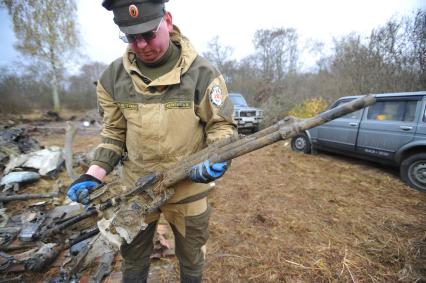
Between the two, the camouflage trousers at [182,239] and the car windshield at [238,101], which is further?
the car windshield at [238,101]

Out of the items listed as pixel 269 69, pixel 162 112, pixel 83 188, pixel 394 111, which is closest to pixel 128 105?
pixel 162 112

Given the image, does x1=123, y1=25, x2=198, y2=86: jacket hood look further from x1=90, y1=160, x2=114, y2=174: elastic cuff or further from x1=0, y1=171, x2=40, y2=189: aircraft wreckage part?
x1=0, y1=171, x2=40, y2=189: aircraft wreckage part

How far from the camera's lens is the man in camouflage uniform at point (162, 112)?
146 cm

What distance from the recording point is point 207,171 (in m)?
1.40

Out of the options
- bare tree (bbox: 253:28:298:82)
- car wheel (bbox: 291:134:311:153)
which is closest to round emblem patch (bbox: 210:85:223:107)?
car wheel (bbox: 291:134:311:153)

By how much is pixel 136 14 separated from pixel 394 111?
5499 mm

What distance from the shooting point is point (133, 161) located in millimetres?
1743

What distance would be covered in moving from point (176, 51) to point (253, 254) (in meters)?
2.39

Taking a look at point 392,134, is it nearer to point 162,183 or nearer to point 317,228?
point 317,228

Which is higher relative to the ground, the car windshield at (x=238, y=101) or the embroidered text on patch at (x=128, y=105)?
the embroidered text on patch at (x=128, y=105)

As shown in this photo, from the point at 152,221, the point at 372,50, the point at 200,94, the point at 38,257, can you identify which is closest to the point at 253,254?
the point at 152,221

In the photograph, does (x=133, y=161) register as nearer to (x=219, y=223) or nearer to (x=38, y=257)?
(x=38, y=257)

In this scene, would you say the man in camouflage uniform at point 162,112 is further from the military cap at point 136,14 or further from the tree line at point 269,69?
the tree line at point 269,69

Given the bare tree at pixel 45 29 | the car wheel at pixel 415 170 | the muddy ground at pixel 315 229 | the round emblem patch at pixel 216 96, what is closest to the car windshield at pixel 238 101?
the muddy ground at pixel 315 229
